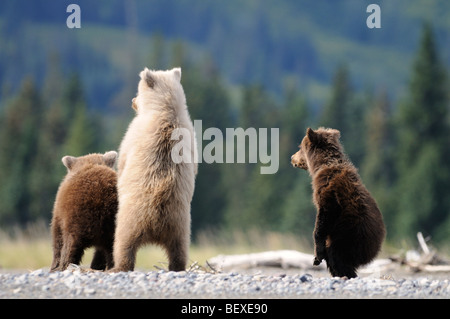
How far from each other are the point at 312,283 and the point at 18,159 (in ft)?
185

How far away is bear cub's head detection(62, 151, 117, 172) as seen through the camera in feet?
31.6

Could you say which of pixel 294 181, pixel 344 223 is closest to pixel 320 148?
pixel 344 223

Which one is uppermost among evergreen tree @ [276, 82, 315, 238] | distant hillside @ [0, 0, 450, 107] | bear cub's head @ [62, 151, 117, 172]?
distant hillside @ [0, 0, 450, 107]

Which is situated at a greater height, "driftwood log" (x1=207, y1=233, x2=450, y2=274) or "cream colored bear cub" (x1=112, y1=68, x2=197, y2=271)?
"cream colored bear cub" (x1=112, y1=68, x2=197, y2=271)

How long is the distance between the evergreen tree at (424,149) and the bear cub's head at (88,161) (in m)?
38.7

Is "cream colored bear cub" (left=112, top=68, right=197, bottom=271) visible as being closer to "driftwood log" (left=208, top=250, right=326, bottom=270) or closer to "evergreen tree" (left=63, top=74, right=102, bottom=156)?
"driftwood log" (left=208, top=250, right=326, bottom=270)

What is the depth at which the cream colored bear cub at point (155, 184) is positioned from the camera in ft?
27.7

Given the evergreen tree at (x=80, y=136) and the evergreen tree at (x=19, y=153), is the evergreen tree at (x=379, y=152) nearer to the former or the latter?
the evergreen tree at (x=80, y=136)

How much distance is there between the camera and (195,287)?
7.22m

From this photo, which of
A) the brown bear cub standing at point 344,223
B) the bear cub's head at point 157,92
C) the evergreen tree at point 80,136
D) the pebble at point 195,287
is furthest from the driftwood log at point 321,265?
the evergreen tree at point 80,136

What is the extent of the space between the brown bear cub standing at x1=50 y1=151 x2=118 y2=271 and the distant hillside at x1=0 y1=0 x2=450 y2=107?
448ft

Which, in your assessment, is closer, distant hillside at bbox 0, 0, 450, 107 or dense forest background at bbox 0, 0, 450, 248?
dense forest background at bbox 0, 0, 450, 248

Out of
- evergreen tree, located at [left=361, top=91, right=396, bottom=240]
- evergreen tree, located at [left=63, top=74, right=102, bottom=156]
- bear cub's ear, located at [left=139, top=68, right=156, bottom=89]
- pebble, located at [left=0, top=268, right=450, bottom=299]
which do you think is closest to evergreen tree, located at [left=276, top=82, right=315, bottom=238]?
evergreen tree, located at [left=361, top=91, right=396, bottom=240]
